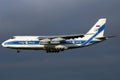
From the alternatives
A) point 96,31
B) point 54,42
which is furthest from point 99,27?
point 54,42

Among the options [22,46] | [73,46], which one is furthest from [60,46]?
[22,46]

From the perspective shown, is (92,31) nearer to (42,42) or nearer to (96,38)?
(96,38)

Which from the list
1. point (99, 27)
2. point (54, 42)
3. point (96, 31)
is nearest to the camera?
point (54, 42)

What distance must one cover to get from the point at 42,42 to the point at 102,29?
71.1ft

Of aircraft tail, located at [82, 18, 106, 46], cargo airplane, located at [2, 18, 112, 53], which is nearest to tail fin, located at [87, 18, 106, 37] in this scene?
aircraft tail, located at [82, 18, 106, 46]

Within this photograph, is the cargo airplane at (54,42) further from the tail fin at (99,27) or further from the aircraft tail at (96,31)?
the tail fin at (99,27)

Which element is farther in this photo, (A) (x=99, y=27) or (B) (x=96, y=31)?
(A) (x=99, y=27)

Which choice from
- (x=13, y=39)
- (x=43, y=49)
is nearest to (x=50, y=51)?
(x=43, y=49)

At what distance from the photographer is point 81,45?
137 metres

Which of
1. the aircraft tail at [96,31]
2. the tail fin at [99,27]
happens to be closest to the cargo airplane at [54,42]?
the aircraft tail at [96,31]

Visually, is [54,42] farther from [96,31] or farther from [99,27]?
[99,27]

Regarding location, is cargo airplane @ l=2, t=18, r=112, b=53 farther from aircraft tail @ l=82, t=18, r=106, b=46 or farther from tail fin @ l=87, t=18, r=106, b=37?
tail fin @ l=87, t=18, r=106, b=37

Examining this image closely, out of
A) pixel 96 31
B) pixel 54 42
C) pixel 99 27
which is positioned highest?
pixel 99 27

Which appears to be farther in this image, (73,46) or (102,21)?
(102,21)
